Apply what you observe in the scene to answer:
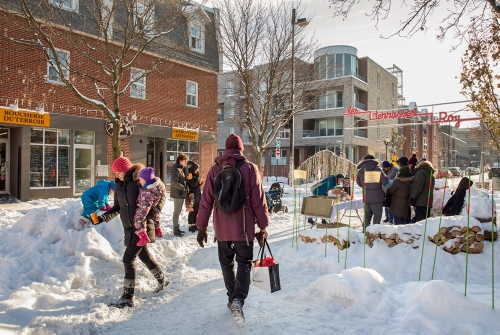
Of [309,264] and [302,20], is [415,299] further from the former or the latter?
[302,20]

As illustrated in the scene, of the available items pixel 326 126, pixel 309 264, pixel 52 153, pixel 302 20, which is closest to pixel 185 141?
pixel 52 153

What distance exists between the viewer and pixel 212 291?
15.8 ft

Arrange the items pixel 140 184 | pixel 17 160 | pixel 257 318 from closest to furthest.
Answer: pixel 257 318 → pixel 140 184 → pixel 17 160

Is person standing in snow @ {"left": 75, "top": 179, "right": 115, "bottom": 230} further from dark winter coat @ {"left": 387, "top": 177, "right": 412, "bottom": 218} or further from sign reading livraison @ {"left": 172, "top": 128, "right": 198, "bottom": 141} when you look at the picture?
sign reading livraison @ {"left": 172, "top": 128, "right": 198, "bottom": 141}

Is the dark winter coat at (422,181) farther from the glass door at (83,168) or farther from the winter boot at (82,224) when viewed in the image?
the glass door at (83,168)

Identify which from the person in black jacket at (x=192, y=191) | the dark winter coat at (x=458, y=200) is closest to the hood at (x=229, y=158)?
the person in black jacket at (x=192, y=191)

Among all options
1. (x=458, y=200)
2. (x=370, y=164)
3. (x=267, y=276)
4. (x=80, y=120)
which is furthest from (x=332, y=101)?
(x=267, y=276)

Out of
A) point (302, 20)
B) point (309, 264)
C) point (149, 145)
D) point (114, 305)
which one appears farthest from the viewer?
point (149, 145)

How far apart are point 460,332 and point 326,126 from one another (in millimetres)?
37733

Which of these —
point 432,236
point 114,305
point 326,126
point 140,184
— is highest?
point 326,126

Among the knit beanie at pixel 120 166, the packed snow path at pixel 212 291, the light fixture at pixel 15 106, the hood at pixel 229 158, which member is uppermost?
the light fixture at pixel 15 106

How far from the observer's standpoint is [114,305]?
13.8ft

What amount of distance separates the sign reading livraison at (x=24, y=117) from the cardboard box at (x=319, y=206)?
10919mm

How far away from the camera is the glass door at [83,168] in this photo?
15484 millimetres
